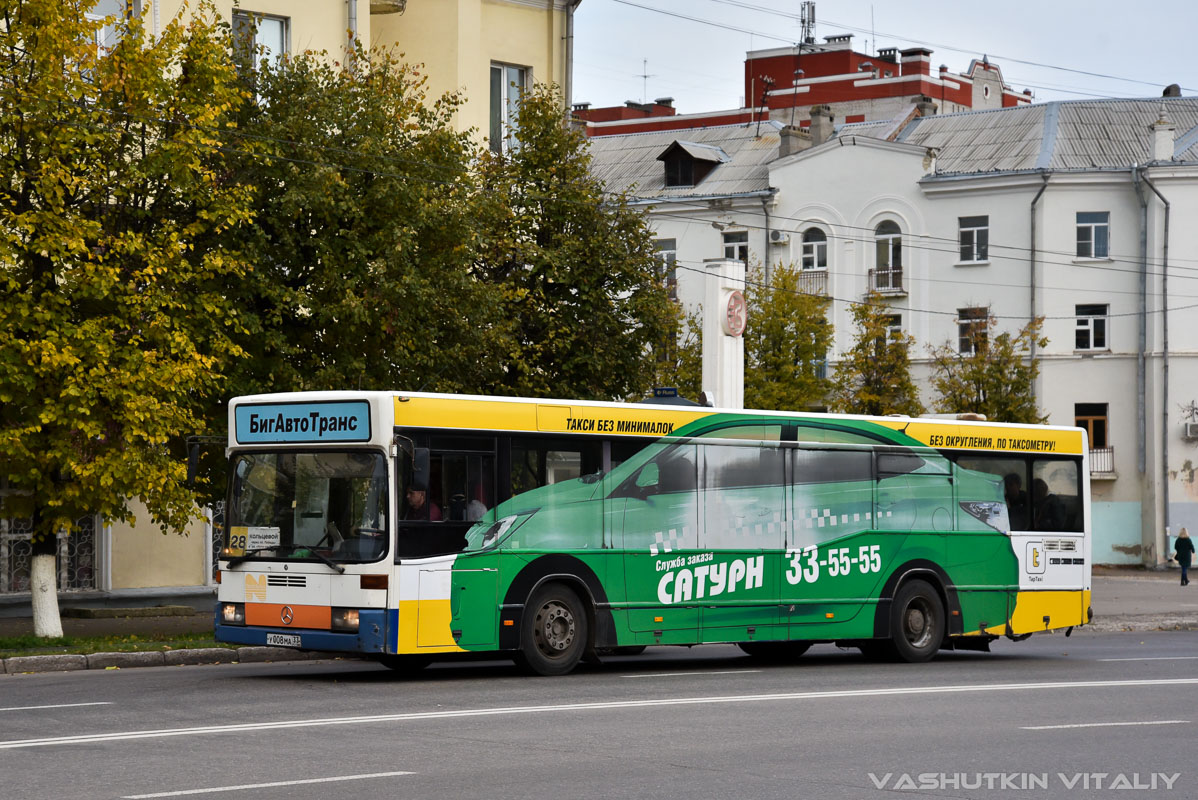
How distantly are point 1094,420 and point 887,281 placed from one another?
8251mm

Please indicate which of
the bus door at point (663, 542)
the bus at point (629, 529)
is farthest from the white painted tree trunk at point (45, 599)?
the bus door at point (663, 542)

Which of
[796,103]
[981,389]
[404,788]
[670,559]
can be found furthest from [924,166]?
[404,788]

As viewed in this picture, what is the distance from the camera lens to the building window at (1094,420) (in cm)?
5262

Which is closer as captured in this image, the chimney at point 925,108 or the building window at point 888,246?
the building window at point 888,246

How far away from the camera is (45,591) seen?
19.7 m

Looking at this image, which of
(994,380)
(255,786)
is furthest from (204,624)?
(994,380)

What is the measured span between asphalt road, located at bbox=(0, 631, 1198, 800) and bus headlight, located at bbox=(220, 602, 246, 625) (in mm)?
578

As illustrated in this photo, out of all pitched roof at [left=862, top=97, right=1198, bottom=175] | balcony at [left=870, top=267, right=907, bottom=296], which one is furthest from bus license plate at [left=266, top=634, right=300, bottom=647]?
balcony at [left=870, top=267, right=907, bottom=296]

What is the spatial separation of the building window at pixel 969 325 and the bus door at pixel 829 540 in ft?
110

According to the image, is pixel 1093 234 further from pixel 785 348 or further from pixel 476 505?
pixel 476 505

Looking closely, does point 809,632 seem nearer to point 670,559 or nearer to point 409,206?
point 670,559

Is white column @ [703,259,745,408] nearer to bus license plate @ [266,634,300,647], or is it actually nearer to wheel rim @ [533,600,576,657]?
wheel rim @ [533,600,576,657]

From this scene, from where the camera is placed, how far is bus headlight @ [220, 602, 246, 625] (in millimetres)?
15906

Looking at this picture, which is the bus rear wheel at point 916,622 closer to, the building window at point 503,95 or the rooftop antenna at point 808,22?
the building window at point 503,95
